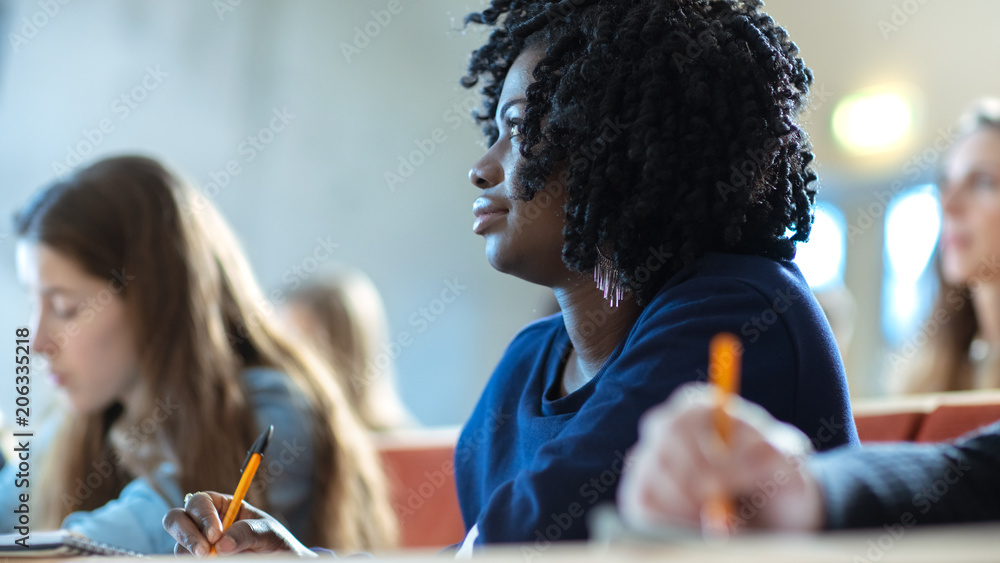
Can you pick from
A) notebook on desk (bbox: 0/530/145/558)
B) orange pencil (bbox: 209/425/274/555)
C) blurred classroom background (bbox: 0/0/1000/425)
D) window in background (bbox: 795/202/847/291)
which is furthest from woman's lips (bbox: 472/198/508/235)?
window in background (bbox: 795/202/847/291)

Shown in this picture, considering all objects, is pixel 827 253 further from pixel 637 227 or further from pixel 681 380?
pixel 681 380

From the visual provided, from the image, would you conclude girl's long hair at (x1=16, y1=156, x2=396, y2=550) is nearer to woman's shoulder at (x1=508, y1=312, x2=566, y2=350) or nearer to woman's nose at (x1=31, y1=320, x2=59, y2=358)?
woman's nose at (x1=31, y1=320, x2=59, y2=358)

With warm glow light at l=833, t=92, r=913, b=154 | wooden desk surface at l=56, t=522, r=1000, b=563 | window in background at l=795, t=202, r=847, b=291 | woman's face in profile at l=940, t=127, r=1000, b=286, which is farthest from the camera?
window in background at l=795, t=202, r=847, b=291

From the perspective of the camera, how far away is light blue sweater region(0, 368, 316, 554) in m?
1.43

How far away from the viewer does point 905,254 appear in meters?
4.78

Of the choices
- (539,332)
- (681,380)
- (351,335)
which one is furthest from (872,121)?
(681,380)

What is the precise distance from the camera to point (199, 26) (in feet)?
12.8

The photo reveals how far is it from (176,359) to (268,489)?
0.29 m

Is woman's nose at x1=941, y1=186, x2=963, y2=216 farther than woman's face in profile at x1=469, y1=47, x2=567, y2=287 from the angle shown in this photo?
Answer: Yes

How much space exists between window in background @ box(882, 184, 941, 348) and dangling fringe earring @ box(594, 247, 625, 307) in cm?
404

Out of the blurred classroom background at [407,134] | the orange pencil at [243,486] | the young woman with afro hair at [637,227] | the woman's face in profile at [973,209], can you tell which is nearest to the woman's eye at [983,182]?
the woman's face in profile at [973,209]

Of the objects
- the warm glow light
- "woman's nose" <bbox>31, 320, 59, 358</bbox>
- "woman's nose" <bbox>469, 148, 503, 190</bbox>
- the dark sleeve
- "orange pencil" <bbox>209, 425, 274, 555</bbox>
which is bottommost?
"orange pencil" <bbox>209, 425, 274, 555</bbox>

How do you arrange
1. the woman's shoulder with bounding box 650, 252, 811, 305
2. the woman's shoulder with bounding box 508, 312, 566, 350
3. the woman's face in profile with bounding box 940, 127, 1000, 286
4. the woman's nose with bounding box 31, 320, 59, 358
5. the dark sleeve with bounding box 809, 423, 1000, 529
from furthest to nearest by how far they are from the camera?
the woman's face in profile with bounding box 940, 127, 1000, 286 < the woman's nose with bounding box 31, 320, 59, 358 < the woman's shoulder with bounding box 508, 312, 566, 350 < the woman's shoulder with bounding box 650, 252, 811, 305 < the dark sleeve with bounding box 809, 423, 1000, 529

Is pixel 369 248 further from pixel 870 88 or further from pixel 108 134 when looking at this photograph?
pixel 870 88
